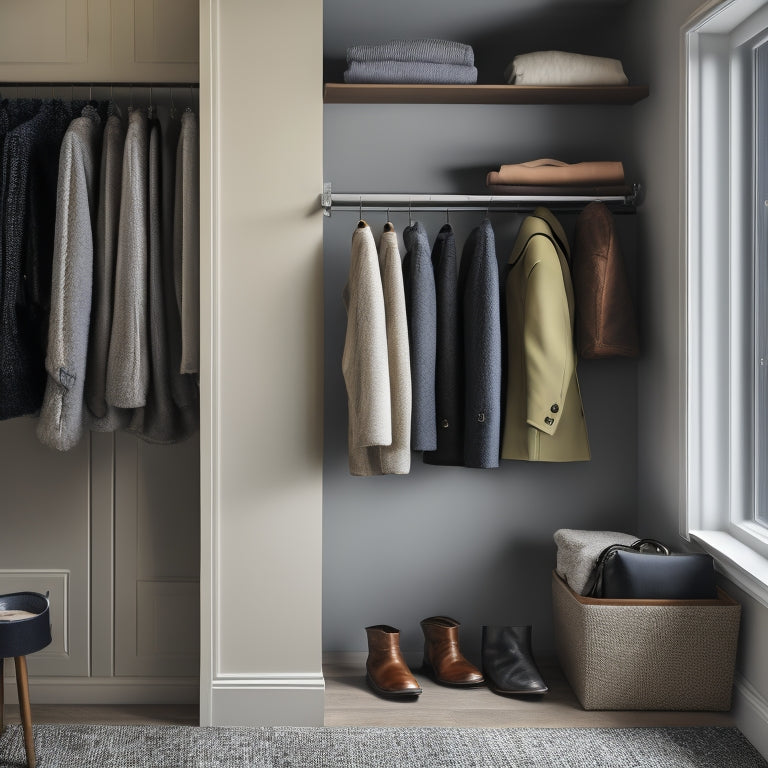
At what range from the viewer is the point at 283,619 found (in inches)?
85.1

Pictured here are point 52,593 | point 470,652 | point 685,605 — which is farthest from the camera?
point 470,652

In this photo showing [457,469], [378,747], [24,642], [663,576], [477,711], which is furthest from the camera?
[457,469]

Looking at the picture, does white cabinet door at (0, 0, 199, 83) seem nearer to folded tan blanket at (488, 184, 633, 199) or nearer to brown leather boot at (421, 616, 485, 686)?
folded tan blanket at (488, 184, 633, 199)

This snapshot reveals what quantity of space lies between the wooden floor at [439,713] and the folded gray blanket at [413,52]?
1950 millimetres

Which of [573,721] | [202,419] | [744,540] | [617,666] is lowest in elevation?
[573,721]

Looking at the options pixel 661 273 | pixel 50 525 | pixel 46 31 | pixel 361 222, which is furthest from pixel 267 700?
pixel 46 31

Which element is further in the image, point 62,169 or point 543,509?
point 543,509

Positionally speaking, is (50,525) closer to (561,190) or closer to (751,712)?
(561,190)

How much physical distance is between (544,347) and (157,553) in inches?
52.9

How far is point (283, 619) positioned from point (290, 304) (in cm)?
89

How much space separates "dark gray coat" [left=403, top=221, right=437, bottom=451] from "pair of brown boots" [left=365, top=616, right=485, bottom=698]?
61 cm

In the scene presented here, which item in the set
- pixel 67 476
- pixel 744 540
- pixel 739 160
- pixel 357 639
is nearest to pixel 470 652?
pixel 357 639

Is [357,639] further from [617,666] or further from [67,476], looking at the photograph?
[67,476]

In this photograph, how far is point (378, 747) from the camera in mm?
2004
